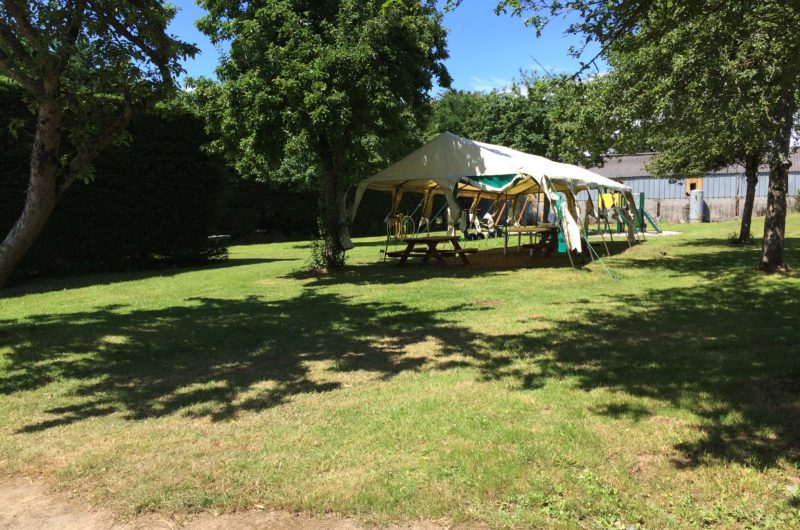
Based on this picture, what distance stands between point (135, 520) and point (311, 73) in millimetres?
9420

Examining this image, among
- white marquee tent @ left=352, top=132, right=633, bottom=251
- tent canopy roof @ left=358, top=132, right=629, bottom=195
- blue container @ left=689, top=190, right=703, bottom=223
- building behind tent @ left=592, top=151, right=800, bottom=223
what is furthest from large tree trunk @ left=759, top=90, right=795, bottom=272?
blue container @ left=689, top=190, right=703, bottom=223

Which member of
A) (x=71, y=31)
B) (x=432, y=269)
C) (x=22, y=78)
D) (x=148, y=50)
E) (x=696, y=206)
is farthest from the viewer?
(x=696, y=206)

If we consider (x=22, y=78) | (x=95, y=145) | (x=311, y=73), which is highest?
(x=311, y=73)

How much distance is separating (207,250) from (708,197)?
31281mm

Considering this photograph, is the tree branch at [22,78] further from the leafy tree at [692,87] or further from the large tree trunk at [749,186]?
the large tree trunk at [749,186]

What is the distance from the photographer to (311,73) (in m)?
11.1

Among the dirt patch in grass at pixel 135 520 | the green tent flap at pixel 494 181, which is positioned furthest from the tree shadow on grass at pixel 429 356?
the green tent flap at pixel 494 181

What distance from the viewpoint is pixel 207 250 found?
53.9 ft

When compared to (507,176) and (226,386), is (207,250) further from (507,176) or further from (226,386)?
(226,386)

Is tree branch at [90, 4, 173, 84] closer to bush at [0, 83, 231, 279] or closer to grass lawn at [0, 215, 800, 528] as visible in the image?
grass lawn at [0, 215, 800, 528]

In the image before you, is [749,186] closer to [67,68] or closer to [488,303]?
[488,303]

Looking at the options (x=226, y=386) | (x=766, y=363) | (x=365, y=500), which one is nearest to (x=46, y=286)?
(x=226, y=386)

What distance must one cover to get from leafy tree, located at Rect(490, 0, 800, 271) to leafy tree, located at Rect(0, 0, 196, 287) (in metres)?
4.10

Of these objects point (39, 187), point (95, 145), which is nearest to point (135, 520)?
point (39, 187)
